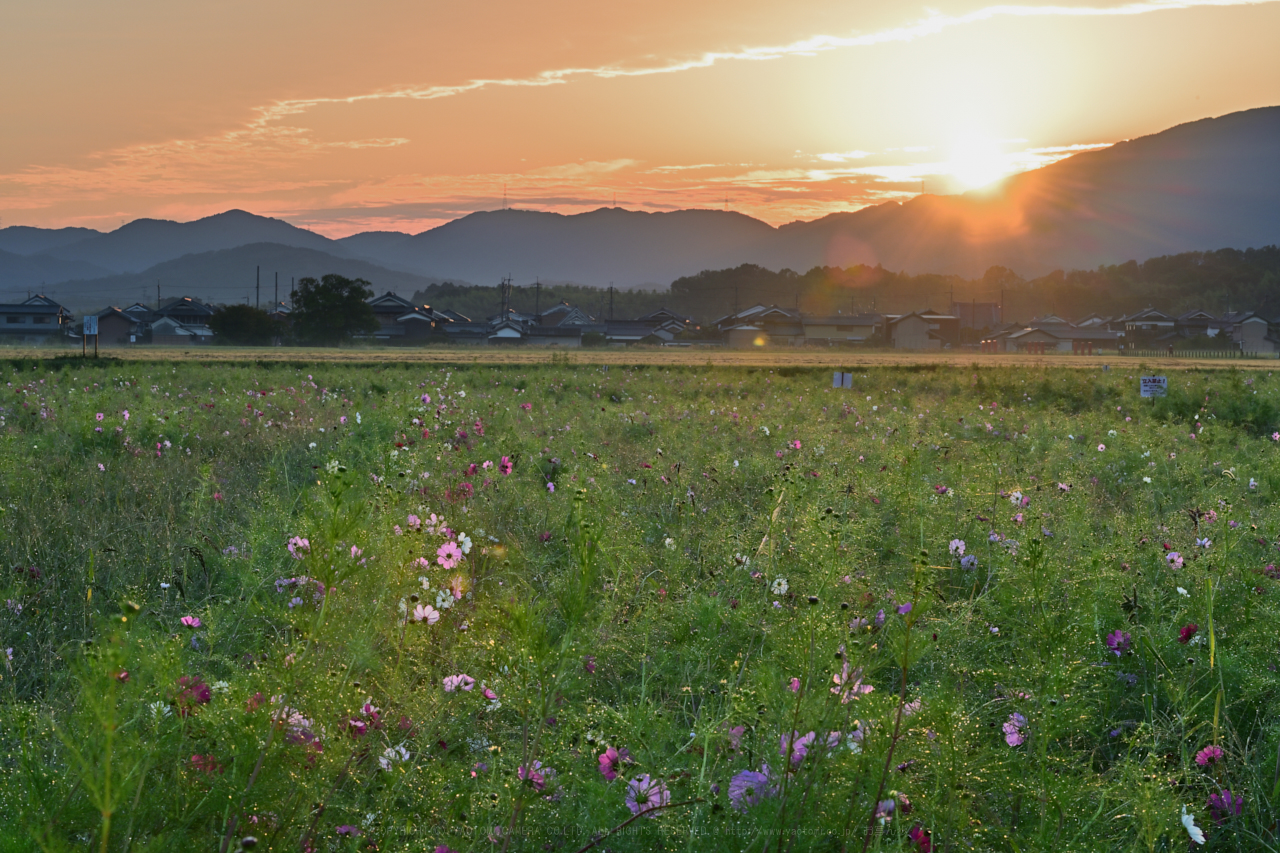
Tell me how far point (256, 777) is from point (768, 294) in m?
130

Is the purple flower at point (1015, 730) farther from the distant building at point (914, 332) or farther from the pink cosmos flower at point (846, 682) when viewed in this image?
the distant building at point (914, 332)

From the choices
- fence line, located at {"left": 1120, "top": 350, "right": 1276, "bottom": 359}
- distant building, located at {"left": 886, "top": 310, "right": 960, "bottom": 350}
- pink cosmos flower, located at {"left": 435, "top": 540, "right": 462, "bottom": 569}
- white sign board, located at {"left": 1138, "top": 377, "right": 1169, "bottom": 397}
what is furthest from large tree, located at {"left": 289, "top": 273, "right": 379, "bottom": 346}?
pink cosmos flower, located at {"left": 435, "top": 540, "right": 462, "bottom": 569}

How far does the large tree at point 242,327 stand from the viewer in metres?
55.4

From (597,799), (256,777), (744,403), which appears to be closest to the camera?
(256,777)

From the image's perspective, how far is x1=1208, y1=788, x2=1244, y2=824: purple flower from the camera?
1.98m

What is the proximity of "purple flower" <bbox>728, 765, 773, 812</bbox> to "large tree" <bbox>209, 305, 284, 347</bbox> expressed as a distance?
5940cm

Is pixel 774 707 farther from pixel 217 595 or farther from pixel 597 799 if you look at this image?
pixel 217 595

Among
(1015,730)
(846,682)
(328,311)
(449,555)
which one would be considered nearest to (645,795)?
(846,682)

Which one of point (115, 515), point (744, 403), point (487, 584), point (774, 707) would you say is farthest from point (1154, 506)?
point (744, 403)

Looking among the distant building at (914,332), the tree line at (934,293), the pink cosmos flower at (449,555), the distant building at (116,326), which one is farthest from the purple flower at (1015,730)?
the tree line at (934,293)

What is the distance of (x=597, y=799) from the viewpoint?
1676mm

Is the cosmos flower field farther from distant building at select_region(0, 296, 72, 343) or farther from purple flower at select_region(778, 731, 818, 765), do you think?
distant building at select_region(0, 296, 72, 343)

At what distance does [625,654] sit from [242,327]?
194 ft

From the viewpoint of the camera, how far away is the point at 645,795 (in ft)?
5.02
